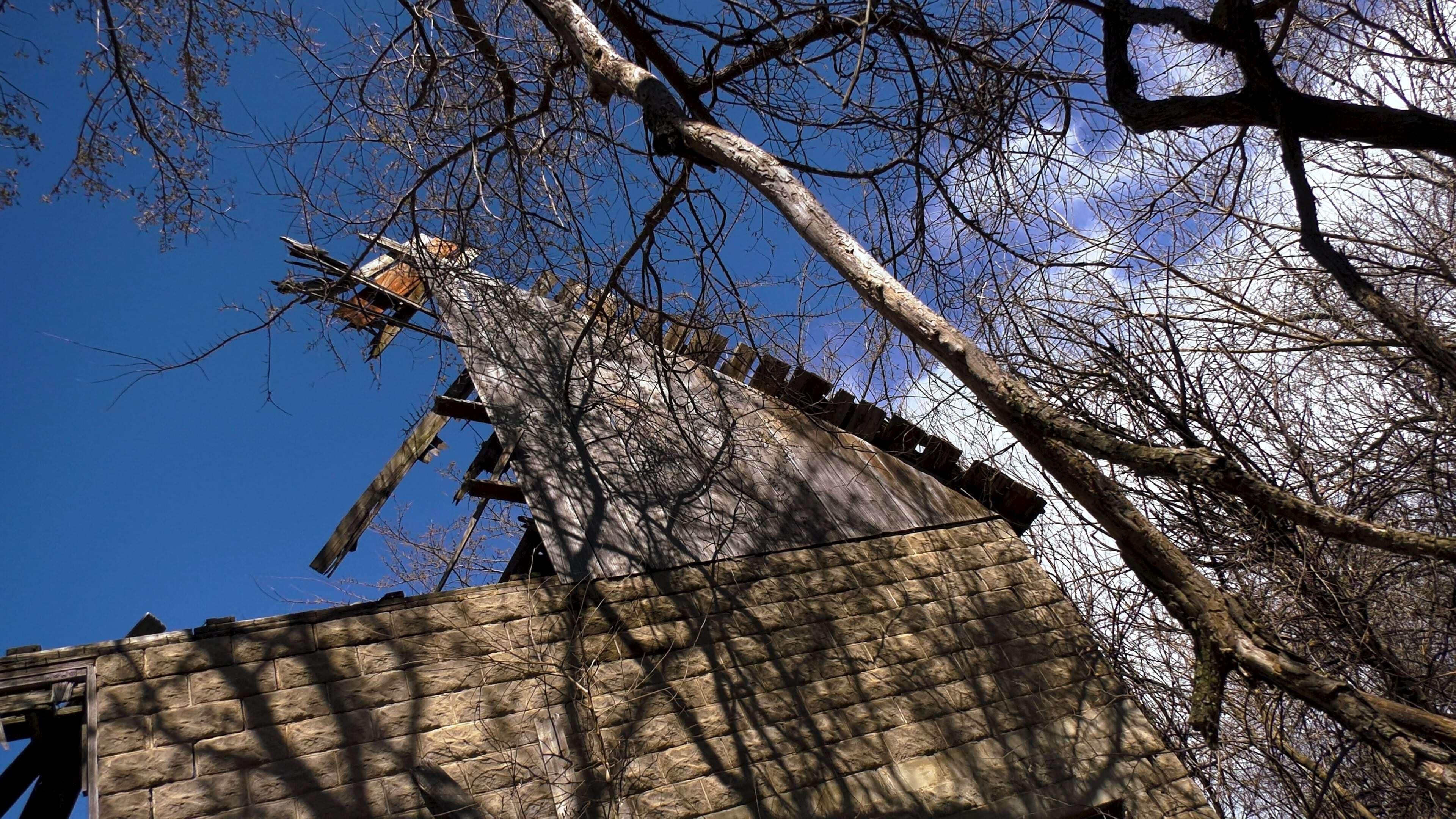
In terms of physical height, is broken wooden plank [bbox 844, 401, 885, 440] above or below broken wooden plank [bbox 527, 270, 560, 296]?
below

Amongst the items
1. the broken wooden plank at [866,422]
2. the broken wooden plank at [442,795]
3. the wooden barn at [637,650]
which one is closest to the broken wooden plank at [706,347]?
the wooden barn at [637,650]

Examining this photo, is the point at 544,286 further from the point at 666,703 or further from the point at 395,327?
the point at 666,703

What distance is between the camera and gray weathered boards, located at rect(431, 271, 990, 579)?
599 cm

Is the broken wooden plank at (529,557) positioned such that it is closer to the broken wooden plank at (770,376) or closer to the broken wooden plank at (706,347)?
the broken wooden plank at (706,347)

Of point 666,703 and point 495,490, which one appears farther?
point 495,490

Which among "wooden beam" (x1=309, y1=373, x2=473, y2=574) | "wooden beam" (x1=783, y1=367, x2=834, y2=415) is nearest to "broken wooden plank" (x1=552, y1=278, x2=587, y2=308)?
"wooden beam" (x1=309, y1=373, x2=473, y2=574)

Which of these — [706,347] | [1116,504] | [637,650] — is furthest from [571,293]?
[1116,504]

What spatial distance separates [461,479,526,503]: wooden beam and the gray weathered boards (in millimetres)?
513

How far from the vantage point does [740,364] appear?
7801 mm

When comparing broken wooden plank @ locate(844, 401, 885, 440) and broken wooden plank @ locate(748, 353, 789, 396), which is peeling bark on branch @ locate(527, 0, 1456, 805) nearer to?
broken wooden plank @ locate(748, 353, 789, 396)

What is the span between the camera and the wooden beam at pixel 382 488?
573 cm

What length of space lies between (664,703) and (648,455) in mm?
1966

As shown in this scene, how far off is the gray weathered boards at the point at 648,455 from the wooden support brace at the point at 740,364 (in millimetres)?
108

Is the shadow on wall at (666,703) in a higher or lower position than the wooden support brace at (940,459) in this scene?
lower
